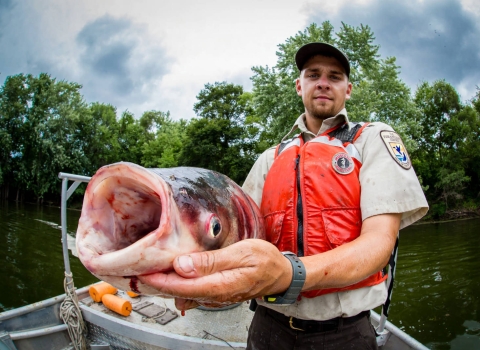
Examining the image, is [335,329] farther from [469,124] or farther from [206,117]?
[469,124]

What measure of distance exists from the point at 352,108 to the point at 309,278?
22.0 meters

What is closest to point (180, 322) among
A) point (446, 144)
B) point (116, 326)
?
point (116, 326)

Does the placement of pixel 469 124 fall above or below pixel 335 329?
above

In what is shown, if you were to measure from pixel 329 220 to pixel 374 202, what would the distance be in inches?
10.4

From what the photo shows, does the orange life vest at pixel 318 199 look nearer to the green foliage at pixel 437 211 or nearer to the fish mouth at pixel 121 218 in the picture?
the fish mouth at pixel 121 218

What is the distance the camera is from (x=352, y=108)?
70.4 feet

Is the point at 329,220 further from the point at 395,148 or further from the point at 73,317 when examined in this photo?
the point at 73,317

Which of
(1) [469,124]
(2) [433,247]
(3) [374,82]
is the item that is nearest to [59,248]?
(2) [433,247]

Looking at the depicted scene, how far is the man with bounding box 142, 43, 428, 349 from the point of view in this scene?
139 centimetres

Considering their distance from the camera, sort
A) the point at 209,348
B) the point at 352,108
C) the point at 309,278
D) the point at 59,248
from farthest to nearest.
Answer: the point at 352,108, the point at 59,248, the point at 209,348, the point at 309,278

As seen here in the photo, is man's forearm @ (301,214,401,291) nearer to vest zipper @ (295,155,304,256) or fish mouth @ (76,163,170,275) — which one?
vest zipper @ (295,155,304,256)

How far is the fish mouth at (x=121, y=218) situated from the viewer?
109cm

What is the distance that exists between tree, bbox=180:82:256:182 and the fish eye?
3038cm

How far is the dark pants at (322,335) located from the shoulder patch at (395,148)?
95 centimetres
